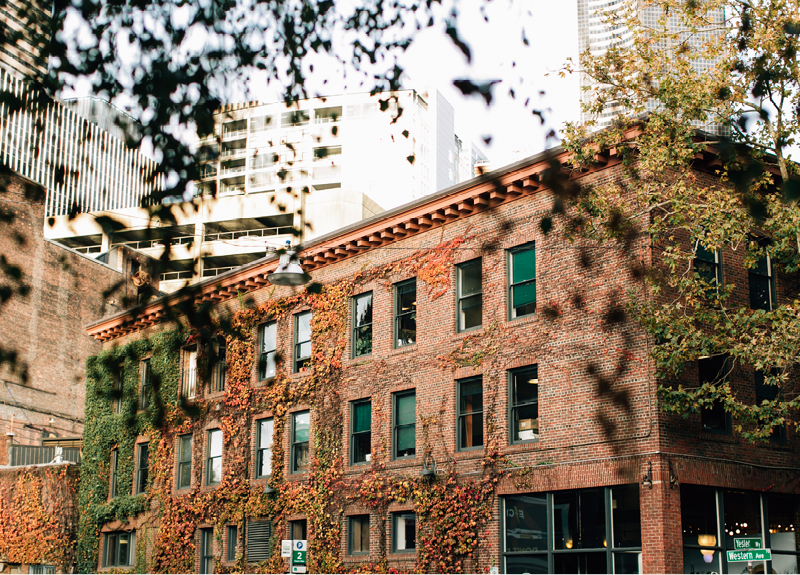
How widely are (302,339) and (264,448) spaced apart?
385 cm

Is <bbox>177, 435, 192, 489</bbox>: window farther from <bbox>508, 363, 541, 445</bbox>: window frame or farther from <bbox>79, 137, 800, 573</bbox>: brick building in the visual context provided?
<bbox>508, 363, 541, 445</bbox>: window frame

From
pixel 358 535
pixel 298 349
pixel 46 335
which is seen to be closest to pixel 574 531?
pixel 358 535

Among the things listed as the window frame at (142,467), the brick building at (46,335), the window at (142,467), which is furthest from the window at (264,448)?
the brick building at (46,335)

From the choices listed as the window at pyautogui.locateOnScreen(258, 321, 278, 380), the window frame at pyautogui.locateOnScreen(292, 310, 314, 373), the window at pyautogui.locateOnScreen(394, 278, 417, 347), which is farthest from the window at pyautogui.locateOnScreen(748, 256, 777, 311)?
the window at pyautogui.locateOnScreen(258, 321, 278, 380)

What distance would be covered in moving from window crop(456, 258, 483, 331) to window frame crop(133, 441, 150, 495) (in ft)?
53.7

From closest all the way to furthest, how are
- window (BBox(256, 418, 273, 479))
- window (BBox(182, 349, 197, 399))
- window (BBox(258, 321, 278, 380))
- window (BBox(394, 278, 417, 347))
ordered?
window (BBox(394, 278, 417, 347))
window (BBox(256, 418, 273, 479))
window (BBox(258, 321, 278, 380))
window (BBox(182, 349, 197, 399))

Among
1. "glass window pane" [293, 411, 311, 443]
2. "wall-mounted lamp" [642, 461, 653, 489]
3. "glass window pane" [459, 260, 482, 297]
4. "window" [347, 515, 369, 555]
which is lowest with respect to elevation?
"window" [347, 515, 369, 555]

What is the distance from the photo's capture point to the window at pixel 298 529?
88.9ft

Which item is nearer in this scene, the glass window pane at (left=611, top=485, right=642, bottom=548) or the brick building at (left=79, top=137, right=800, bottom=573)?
the glass window pane at (left=611, top=485, right=642, bottom=548)

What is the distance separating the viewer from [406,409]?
82.5ft

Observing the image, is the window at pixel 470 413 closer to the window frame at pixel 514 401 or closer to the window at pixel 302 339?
the window frame at pixel 514 401

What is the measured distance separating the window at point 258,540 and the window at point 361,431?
13.6 feet

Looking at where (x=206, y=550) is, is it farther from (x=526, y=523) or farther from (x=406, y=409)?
(x=526, y=523)

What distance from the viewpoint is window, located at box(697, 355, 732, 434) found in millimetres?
20281
